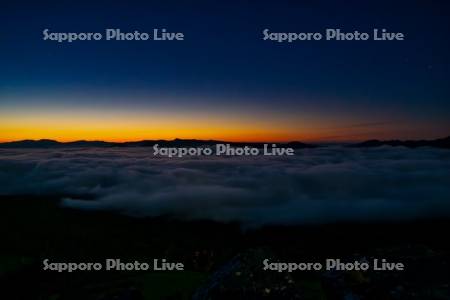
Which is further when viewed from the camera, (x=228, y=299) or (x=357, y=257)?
(x=357, y=257)

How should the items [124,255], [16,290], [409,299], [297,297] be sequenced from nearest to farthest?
[409,299], [297,297], [16,290], [124,255]

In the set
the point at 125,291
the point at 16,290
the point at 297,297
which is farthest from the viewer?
the point at 16,290

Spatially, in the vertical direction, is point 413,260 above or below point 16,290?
above

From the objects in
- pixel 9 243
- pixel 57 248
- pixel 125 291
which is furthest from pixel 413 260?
pixel 9 243

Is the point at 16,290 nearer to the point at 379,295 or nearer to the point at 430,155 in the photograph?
the point at 379,295

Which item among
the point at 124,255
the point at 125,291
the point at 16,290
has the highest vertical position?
the point at 125,291

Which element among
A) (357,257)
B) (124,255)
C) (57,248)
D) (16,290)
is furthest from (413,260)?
(57,248)

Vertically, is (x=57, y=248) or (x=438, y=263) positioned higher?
(x=438, y=263)

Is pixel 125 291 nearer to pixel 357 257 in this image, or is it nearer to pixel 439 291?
pixel 357 257

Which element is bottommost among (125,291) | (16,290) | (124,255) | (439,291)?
(124,255)
